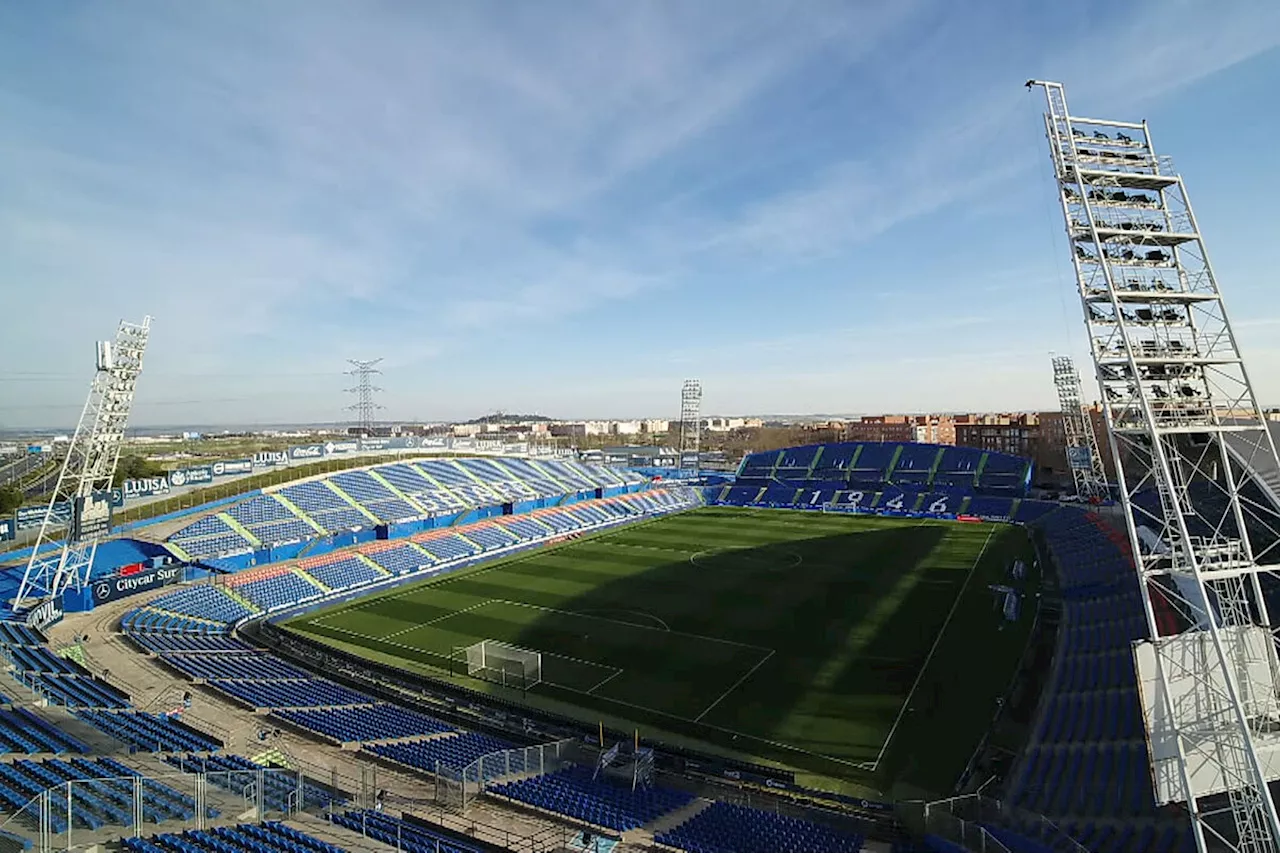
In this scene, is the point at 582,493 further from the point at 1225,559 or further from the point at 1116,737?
the point at 1225,559

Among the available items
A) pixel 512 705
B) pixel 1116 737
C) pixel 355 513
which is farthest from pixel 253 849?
pixel 355 513

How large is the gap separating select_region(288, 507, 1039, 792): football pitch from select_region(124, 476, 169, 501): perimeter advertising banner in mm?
12622

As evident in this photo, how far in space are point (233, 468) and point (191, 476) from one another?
356 centimetres

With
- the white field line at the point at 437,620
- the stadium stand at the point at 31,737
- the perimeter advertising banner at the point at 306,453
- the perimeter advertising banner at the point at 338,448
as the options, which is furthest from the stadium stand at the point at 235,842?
the perimeter advertising banner at the point at 338,448

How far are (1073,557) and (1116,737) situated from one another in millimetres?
25816

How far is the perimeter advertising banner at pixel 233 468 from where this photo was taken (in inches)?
1721

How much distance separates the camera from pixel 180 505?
40094 millimetres

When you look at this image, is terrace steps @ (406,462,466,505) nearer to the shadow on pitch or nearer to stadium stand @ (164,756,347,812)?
the shadow on pitch

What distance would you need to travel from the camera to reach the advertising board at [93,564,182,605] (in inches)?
1261

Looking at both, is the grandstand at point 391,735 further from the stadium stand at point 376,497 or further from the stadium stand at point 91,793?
the stadium stand at point 376,497

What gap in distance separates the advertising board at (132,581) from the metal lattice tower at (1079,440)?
6606cm

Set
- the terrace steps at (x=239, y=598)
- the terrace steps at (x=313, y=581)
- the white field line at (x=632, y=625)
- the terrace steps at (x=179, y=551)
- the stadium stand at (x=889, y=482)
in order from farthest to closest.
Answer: the stadium stand at (x=889, y=482)
the terrace steps at (x=313, y=581)
the terrace steps at (x=179, y=551)
the terrace steps at (x=239, y=598)
the white field line at (x=632, y=625)

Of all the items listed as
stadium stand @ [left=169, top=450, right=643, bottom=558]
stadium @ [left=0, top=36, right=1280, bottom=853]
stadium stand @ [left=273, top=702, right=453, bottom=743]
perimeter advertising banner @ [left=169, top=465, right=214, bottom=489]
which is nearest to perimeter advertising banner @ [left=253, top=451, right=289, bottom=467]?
stadium @ [left=0, top=36, right=1280, bottom=853]

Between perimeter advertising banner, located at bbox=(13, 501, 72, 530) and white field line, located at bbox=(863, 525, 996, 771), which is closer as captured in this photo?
white field line, located at bbox=(863, 525, 996, 771)
